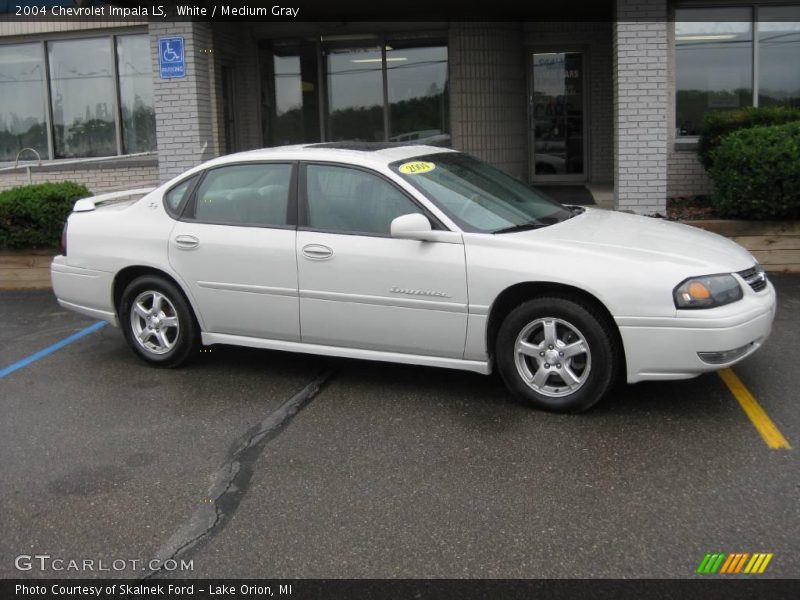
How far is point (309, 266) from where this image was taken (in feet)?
18.7

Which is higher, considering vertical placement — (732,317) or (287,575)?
(732,317)

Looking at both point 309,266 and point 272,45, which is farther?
point 272,45

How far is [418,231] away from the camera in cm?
525

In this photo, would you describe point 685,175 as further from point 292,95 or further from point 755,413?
point 755,413

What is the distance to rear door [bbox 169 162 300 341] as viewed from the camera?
5.83m

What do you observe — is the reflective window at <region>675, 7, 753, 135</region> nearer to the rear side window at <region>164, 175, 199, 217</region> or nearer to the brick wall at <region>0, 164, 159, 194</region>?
the rear side window at <region>164, 175, 199, 217</region>

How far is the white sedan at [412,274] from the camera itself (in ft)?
16.1

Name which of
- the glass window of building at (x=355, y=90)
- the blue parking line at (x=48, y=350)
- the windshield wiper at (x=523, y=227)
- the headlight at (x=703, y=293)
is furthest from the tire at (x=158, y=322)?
the glass window of building at (x=355, y=90)

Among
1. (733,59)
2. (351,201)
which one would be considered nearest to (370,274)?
(351,201)

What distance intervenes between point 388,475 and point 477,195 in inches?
84.6

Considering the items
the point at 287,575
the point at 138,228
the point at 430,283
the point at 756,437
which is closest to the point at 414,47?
the point at 138,228

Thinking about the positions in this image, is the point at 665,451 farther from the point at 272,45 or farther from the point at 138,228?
the point at 272,45

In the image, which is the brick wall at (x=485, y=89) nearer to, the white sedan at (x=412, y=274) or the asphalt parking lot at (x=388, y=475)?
the white sedan at (x=412, y=274)

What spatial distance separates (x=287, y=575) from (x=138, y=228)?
357 centimetres
